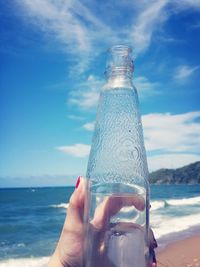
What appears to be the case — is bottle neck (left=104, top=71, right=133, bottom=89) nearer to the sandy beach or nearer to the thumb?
the thumb

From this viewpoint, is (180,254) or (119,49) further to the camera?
(180,254)

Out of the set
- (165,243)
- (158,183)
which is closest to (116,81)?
(165,243)

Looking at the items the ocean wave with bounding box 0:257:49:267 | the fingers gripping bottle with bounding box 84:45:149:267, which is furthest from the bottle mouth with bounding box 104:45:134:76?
the ocean wave with bounding box 0:257:49:267

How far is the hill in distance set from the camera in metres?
119

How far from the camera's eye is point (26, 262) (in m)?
12.9

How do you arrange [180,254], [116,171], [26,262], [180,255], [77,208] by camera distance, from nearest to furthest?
[116,171]
[77,208]
[180,255]
[180,254]
[26,262]

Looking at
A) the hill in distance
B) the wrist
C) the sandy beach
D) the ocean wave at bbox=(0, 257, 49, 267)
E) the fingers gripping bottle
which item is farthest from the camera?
the hill in distance

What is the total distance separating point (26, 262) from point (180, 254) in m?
5.31

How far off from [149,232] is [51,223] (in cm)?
2594

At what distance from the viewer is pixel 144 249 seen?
51.3 inches

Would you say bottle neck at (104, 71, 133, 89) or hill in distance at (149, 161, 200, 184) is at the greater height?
hill in distance at (149, 161, 200, 184)

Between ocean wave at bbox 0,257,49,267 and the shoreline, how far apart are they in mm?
3816

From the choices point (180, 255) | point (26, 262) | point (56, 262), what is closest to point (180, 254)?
point (180, 255)

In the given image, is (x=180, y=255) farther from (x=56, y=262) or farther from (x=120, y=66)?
(x=120, y=66)
